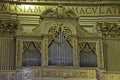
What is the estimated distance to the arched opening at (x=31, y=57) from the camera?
18.8 meters

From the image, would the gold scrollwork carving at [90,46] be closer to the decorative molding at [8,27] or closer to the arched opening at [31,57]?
the arched opening at [31,57]

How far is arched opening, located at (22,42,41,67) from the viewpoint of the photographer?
1877 centimetres

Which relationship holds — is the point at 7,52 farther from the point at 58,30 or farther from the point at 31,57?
the point at 58,30

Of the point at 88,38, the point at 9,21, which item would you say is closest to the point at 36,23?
the point at 9,21

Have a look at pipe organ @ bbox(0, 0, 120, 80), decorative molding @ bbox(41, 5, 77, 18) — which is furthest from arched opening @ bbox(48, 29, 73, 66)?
decorative molding @ bbox(41, 5, 77, 18)

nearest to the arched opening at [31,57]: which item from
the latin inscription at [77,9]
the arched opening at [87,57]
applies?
the arched opening at [87,57]

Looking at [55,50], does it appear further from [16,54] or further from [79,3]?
[79,3]

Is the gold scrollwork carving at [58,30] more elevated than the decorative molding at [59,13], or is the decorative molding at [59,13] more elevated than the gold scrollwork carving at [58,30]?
the decorative molding at [59,13]

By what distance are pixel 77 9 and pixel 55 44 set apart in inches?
113

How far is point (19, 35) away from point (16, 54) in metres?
0.95

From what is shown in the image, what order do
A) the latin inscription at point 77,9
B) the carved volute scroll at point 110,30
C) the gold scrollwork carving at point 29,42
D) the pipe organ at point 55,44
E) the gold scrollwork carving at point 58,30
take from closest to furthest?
the pipe organ at point 55,44 → the gold scrollwork carving at point 29,42 → the gold scrollwork carving at point 58,30 → the carved volute scroll at point 110,30 → the latin inscription at point 77,9

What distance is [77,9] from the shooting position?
2098 centimetres

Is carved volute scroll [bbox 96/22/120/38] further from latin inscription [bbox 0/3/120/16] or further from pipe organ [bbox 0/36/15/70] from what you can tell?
pipe organ [bbox 0/36/15/70]

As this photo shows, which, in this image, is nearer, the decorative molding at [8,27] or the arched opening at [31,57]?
the arched opening at [31,57]
